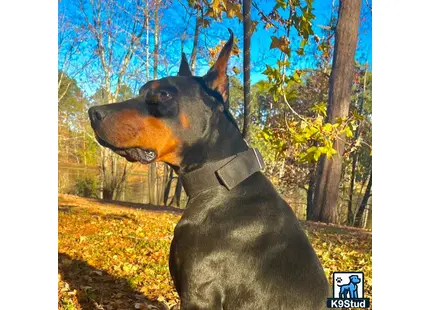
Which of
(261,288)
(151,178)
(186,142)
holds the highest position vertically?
(186,142)

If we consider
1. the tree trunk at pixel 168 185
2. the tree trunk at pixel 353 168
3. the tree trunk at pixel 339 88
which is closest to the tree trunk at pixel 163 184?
the tree trunk at pixel 168 185

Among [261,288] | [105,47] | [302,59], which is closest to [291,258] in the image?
[261,288]

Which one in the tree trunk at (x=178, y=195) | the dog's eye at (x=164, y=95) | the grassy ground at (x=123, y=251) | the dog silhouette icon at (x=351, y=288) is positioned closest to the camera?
the dog's eye at (x=164, y=95)

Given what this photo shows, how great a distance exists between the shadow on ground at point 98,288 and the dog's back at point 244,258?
1.08 m

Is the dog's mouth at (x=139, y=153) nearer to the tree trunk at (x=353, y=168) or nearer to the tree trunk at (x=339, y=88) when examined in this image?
the tree trunk at (x=339, y=88)

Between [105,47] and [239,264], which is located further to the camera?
[105,47]

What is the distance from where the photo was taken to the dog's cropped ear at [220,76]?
233 cm

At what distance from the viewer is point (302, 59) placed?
3148mm

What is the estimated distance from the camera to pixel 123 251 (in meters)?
3.35

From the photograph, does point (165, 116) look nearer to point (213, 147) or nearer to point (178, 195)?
point (213, 147)

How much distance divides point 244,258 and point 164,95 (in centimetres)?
86

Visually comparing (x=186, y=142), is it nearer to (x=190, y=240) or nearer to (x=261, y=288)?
(x=190, y=240)

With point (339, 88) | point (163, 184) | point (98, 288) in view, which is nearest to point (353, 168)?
point (339, 88)
